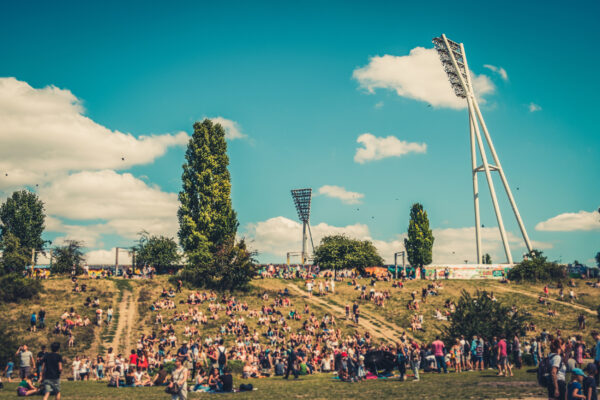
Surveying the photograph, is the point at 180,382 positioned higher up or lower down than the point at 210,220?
lower down

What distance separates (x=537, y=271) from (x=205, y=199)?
Answer: 42.8m

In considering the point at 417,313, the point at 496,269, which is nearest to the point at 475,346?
the point at 417,313

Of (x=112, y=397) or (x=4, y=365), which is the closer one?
(x=112, y=397)

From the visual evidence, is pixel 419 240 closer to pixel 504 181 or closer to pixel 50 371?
pixel 504 181

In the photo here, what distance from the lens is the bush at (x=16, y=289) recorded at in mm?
40000

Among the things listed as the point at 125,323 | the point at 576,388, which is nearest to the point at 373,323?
the point at 125,323

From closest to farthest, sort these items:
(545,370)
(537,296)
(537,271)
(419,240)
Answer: (545,370) → (537,296) → (537,271) → (419,240)

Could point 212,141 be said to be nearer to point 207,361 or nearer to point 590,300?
point 207,361

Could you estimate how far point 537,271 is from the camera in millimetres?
61250

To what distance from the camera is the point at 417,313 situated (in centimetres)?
A: 4462

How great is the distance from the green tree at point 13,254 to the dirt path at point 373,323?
44.1 m

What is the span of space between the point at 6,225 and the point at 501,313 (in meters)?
81.3

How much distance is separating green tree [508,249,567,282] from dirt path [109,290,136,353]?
1862 inches

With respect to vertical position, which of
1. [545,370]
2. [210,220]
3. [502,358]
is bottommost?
[502,358]
